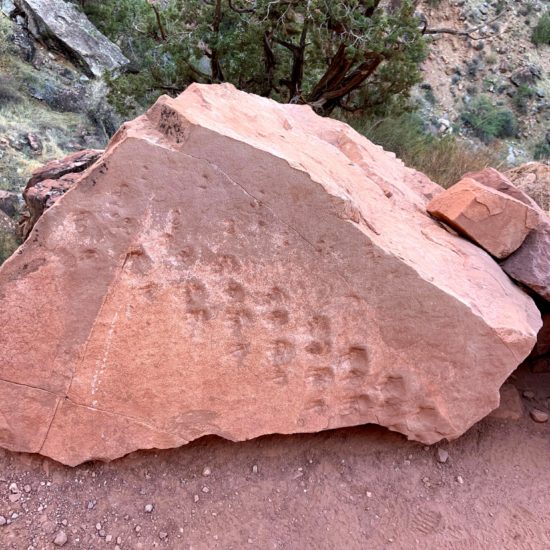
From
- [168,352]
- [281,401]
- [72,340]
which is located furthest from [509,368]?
[72,340]

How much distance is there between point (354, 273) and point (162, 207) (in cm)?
78

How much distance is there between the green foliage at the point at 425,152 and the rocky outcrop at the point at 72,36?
4.07 metres

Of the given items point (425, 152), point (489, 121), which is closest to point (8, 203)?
point (425, 152)

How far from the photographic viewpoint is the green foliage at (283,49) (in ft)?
16.5

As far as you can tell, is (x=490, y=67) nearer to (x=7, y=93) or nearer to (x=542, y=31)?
(x=542, y=31)

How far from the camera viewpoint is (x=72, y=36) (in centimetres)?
829

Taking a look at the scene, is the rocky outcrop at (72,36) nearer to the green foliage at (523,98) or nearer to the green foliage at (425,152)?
the green foliage at (425,152)

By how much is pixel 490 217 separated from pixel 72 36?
7831 millimetres

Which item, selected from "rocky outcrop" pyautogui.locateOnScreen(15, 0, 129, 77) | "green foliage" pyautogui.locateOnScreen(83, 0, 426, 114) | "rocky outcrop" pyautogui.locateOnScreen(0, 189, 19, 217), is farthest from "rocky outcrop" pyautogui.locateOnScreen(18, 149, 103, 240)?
"rocky outcrop" pyautogui.locateOnScreen(15, 0, 129, 77)

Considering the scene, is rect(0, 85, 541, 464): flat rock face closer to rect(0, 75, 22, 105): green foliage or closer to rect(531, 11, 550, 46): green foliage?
rect(0, 75, 22, 105): green foliage

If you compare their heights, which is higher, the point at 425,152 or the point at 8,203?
the point at 425,152

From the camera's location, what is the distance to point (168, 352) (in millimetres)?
2012

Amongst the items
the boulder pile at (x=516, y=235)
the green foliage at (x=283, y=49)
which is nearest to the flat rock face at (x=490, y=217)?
the boulder pile at (x=516, y=235)

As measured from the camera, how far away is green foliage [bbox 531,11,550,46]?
13508 mm
